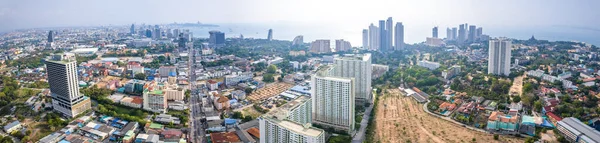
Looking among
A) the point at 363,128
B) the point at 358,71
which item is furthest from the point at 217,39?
the point at 363,128

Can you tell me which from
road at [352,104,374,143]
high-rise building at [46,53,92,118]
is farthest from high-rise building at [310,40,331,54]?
high-rise building at [46,53,92,118]

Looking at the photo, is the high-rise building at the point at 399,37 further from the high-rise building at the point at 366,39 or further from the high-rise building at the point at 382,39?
the high-rise building at the point at 366,39

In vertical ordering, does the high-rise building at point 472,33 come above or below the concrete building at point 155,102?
above

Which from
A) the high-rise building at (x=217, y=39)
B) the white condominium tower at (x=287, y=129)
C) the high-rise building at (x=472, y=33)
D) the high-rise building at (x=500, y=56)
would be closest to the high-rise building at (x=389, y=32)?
the high-rise building at (x=472, y=33)

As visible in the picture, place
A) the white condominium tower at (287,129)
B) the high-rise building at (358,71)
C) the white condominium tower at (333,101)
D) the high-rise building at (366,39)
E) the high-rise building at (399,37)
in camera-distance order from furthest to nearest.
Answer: the high-rise building at (366,39), the high-rise building at (399,37), the high-rise building at (358,71), the white condominium tower at (333,101), the white condominium tower at (287,129)

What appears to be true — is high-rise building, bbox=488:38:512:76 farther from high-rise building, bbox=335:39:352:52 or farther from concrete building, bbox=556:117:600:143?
high-rise building, bbox=335:39:352:52

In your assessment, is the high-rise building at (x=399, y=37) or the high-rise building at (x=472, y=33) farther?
the high-rise building at (x=472, y=33)
